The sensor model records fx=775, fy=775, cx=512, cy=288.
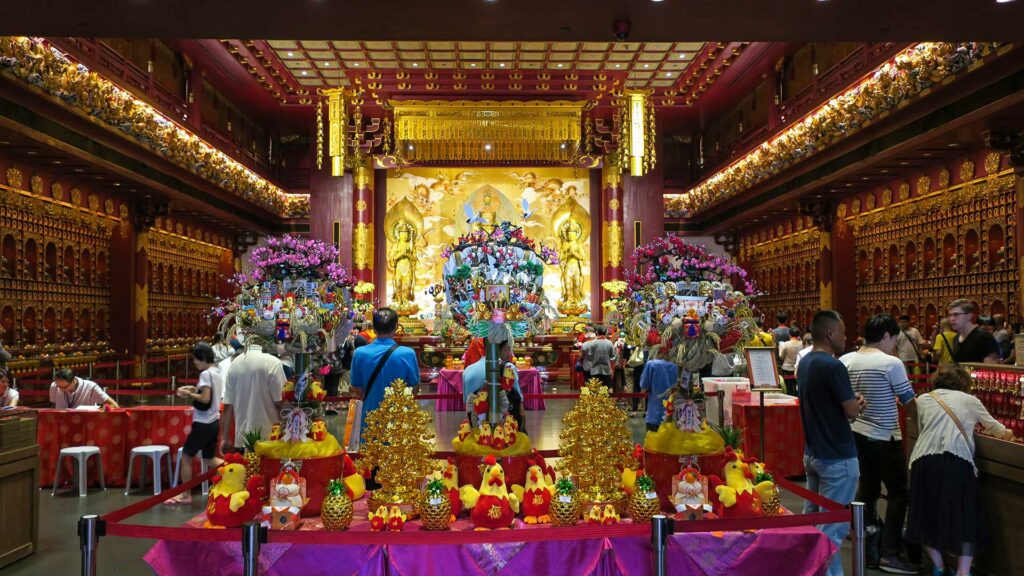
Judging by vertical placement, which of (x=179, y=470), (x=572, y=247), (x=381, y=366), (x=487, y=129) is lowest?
(x=179, y=470)

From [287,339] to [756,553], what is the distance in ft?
7.37

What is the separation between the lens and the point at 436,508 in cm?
310

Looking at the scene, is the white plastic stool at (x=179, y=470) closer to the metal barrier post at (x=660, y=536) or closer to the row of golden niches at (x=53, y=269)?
the metal barrier post at (x=660, y=536)

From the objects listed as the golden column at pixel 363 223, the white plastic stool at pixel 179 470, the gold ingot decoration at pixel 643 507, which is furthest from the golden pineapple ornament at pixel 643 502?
the golden column at pixel 363 223

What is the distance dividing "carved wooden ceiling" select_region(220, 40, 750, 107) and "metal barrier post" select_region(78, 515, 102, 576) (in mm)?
11838

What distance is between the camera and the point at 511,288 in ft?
39.1

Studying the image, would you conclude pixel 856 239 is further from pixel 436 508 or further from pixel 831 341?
pixel 436 508

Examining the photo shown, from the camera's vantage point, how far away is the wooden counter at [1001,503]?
3.59 meters

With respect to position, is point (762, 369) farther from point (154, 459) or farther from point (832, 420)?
point (154, 459)

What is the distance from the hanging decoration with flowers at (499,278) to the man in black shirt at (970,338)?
675 centimetres

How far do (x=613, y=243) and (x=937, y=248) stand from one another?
7101 millimetres

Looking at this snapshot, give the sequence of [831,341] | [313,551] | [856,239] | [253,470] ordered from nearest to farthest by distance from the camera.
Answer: [313,551], [253,470], [831,341], [856,239]

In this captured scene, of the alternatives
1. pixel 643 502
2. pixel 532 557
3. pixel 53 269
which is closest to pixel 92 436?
pixel 532 557

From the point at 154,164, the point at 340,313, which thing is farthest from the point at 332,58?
the point at 340,313
